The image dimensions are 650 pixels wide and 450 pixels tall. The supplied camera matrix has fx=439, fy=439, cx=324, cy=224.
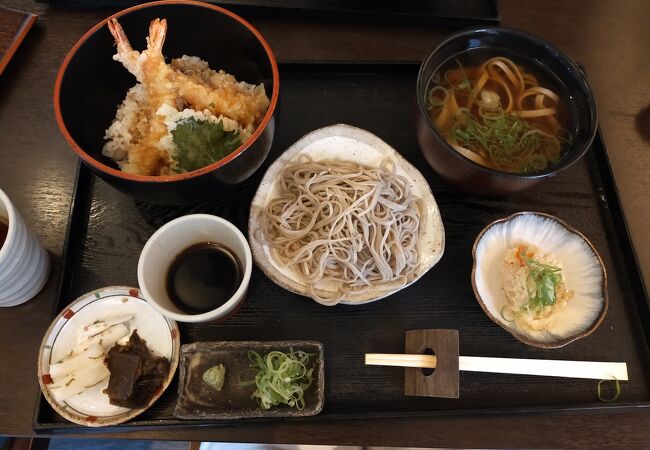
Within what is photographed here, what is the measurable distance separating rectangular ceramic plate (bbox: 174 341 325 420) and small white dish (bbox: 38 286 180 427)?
0.21 ft

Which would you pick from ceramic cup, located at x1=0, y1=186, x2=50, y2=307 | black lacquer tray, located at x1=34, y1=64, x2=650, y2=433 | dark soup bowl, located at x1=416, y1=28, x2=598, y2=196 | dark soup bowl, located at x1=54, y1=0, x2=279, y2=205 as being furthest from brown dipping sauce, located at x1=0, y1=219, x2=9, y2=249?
dark soup bowl, located at x1=416, y1=28, x2=598, y2=196

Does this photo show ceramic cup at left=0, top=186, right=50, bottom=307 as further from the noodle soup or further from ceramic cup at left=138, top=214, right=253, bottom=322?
the noodle soup

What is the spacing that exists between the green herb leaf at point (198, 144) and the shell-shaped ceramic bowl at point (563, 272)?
853 millimetres

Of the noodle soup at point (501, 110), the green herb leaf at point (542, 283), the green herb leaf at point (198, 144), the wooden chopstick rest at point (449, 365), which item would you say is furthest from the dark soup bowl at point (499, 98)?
the green herb leaf at point (198, 144)

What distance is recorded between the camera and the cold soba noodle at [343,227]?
1.40 meters

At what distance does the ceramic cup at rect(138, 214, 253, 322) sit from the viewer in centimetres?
121

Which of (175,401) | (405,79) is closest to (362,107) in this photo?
(405,79)

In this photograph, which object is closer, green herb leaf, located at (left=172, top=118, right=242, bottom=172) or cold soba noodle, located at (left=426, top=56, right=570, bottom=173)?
green herb leaf, located at (left=172, top=118, right=242, bottom=172)

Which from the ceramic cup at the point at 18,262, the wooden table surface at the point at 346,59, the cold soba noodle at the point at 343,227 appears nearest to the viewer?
the ceramic cup at the point at 18,262

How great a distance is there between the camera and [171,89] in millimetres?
1396

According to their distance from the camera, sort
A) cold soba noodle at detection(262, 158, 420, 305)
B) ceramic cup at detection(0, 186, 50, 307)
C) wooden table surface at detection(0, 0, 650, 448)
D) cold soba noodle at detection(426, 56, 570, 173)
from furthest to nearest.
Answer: cold soba noodle at detection(426, 56, 570, 173)
cold soba noodle at detection(262, 158, 420, 305)
wooden table surface at detection(0, 0, 650, 448)
ceramic cup at detection(0, 186, 50, 307)

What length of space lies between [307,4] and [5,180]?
1347 millimetres

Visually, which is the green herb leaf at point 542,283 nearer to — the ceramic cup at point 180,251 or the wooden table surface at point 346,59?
the wooden table surface at point 346,59

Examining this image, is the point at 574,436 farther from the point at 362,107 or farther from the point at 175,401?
the point at 362,107
